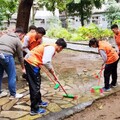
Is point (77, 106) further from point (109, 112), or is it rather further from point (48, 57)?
point (48, 57)

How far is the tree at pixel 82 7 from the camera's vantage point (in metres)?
30.1

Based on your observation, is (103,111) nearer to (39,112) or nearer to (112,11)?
(39,112)

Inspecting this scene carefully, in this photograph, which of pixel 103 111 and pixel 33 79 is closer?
pixel 33 79

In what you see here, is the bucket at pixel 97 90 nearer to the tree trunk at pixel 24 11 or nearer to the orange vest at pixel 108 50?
the orange vest at pixel 108 50

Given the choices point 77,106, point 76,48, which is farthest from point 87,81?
point 76,48

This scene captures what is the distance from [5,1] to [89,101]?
1054 centimetres

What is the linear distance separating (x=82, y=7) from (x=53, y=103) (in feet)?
84.9

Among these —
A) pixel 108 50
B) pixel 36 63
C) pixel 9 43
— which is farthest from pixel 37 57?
pixel 108 50

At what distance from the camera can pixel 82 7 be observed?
30578mm

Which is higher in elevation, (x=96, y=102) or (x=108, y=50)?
(x=108, y=50)

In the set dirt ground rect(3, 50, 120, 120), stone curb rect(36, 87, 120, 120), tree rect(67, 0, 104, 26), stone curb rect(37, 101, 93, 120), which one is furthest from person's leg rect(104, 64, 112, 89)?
tree rect(67, 0, 104, 26)

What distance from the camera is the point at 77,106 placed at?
5.68m

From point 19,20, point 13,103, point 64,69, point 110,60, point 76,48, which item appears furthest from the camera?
point 76,48

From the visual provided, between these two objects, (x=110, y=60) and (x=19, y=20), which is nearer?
(x=110, y=60)
